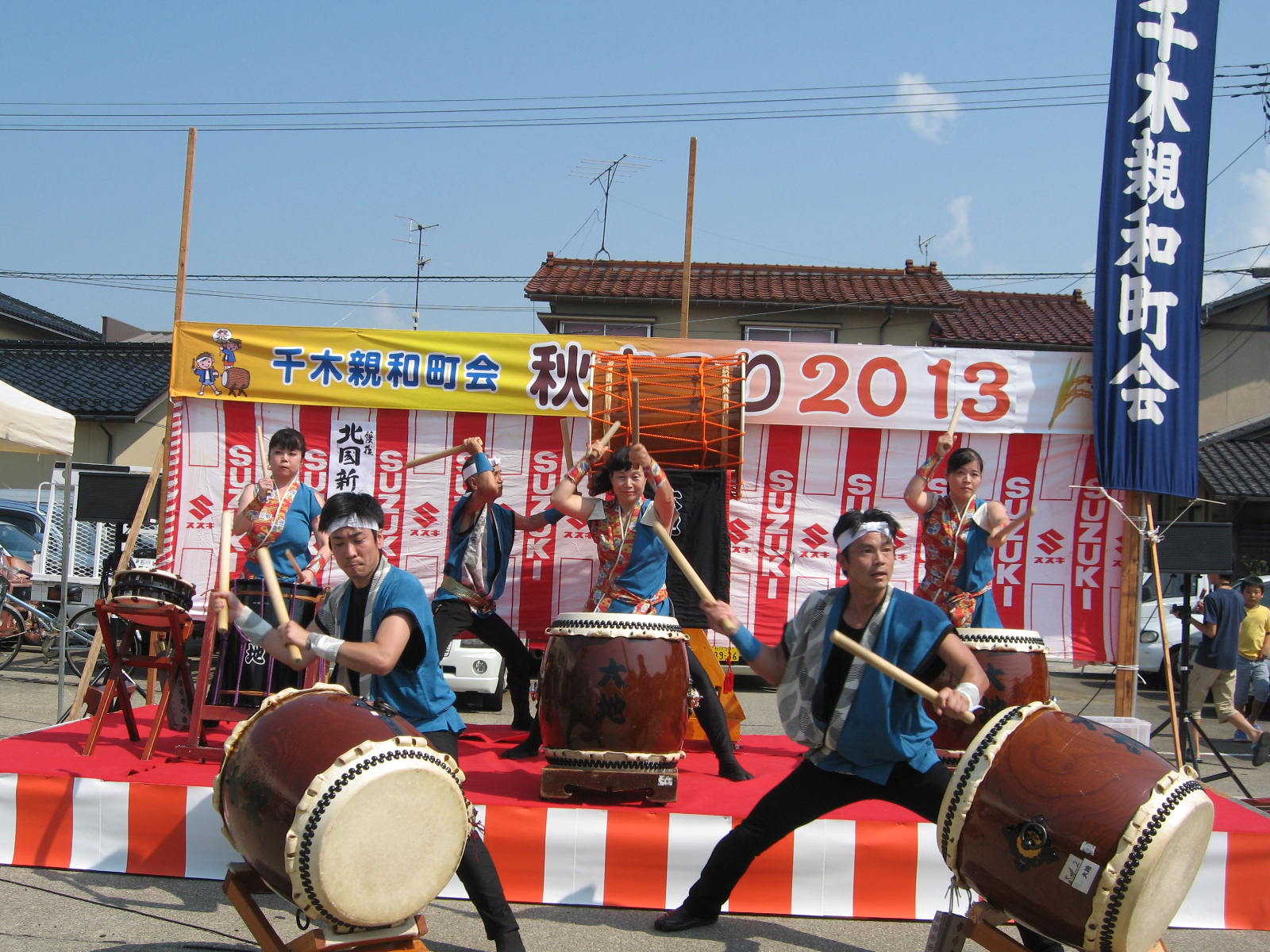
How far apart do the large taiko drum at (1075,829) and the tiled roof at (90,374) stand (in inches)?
624

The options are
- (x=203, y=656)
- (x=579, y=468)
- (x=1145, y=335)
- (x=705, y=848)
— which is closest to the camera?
(x=705, y=848)

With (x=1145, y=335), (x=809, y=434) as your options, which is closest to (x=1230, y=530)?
(x=1145, y=335)

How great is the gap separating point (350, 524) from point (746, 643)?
117 cm

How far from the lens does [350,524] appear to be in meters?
3.07

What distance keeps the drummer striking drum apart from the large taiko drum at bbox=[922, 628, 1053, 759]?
2024 millimetres

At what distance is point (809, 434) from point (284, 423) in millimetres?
2897

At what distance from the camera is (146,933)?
3197 mm

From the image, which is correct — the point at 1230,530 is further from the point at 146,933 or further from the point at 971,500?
the point at 146,933

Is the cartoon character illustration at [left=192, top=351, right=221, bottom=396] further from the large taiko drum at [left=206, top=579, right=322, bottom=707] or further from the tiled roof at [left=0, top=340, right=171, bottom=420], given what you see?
the tiled roof at [left=0, top=340, right=171, bottom=420]

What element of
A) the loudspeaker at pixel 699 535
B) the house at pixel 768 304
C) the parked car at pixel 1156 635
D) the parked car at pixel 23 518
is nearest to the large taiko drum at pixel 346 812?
the loudspeaker at pixel 699 535

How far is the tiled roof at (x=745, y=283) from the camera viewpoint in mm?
16359

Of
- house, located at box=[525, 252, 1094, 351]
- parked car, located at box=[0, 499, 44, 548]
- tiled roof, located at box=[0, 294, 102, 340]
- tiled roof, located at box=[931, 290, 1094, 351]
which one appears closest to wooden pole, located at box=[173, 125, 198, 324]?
parked car, located at box=[0, 499, 44, 548]

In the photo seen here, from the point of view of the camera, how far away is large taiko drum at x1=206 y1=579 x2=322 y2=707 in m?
4.48

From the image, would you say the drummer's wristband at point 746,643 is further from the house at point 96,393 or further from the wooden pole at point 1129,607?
the house at point 96,393
